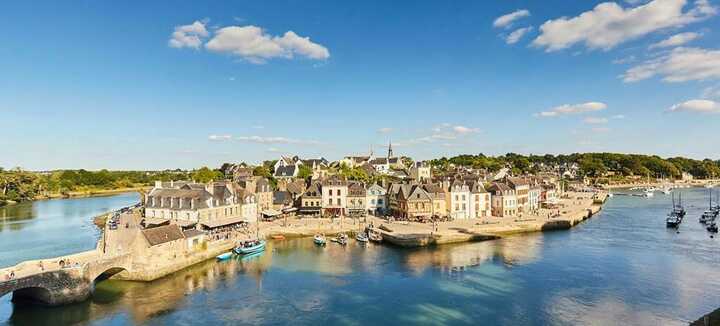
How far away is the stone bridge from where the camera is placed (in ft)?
78.0

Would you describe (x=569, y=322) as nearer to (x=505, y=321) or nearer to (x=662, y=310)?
(x=505, y=321)

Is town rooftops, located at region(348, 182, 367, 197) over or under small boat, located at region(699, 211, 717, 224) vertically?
over

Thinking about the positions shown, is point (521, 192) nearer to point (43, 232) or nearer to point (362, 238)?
point (362, 238)

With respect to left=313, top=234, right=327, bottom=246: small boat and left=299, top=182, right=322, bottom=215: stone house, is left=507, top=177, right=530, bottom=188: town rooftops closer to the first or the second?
left=299, top=182, right=322, bottom=215: stone house

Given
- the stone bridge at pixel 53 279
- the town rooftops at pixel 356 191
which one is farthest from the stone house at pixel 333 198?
the stone bridge at pixel 53 279

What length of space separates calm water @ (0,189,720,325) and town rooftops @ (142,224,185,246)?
2977 millimetres

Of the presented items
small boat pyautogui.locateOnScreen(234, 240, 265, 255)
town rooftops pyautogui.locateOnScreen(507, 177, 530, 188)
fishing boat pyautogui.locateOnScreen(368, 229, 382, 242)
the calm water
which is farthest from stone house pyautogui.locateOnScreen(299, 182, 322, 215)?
town rooftops pyautogui.locateOnScreen(507, 177, 530, 188)

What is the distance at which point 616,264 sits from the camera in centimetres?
3488

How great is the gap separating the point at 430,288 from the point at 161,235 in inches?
827

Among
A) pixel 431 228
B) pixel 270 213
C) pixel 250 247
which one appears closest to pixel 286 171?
pixel 270 213

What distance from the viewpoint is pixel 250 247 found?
39281 millimetres

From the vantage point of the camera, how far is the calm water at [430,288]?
2395cm

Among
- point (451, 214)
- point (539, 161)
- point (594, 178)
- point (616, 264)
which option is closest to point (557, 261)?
point (616, 264)

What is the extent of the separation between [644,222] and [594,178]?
9603 centimetres
